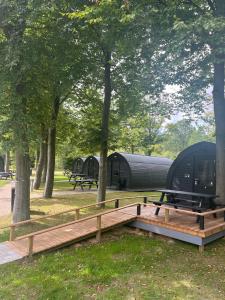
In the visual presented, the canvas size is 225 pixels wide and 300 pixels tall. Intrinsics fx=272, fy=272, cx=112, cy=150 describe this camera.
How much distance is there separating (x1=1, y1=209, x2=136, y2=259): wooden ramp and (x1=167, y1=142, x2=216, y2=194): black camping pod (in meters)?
4.43

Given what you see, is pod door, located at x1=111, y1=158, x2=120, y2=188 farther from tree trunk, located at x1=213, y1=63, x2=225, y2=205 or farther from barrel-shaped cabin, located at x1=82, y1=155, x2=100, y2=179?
tree trunk, located at x1=213, y1=63, x2=225, y2=205

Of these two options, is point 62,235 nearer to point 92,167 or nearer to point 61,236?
point 61,236

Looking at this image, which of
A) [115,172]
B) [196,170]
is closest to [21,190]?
[196,170]

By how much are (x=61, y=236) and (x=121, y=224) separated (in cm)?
188

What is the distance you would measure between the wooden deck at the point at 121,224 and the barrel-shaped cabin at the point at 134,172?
11124mm

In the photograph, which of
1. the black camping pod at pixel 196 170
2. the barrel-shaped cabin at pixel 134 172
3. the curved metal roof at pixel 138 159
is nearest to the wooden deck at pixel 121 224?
the black camping pod at pixel 196 170

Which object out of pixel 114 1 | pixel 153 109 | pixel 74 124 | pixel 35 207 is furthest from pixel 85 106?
pixel 114 1

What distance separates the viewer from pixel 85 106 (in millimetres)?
14969

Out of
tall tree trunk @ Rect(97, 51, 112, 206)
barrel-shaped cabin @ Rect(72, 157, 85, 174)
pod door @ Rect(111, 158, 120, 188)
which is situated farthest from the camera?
barrel-shaped cabin @ Rect(72, 157, 85, 174)

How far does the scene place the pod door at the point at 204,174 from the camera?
11150 millimetres

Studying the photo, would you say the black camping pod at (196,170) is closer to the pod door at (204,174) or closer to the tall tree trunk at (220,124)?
the pod door at (204,174)

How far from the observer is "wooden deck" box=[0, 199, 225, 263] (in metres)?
6.55

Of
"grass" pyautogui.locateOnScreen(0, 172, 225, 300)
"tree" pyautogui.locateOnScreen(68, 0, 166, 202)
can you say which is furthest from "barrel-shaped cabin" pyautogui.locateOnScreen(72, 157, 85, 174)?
"grass" pyautogui.locateOnScreen(0, 172, 225, 300)

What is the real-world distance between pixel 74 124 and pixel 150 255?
1084 cm
